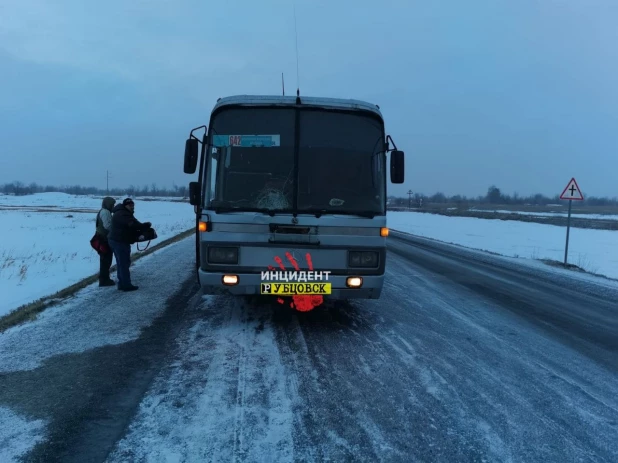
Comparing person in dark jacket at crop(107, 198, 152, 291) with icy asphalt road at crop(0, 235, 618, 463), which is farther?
person in dark jacket at crop(107, 198, 152, 291)

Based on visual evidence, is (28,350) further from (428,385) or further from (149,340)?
(428,385)

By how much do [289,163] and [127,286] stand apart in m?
4.50

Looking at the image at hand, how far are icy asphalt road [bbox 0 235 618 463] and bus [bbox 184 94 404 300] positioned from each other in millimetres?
792

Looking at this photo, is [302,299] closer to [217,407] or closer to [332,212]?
[332,212]

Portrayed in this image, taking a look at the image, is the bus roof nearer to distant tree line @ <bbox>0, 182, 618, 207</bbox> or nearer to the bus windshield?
the bus windshield

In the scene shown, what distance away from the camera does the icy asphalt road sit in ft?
9.82

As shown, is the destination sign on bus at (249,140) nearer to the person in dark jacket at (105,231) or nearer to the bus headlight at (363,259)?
the bus headlight at (363,259)

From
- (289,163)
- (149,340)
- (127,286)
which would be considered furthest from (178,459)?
(127,286)

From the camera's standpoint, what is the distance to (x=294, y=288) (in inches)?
209

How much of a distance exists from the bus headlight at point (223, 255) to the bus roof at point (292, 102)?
1.83 m

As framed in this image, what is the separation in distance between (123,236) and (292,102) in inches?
174

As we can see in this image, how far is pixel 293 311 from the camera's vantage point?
6668 millimetres

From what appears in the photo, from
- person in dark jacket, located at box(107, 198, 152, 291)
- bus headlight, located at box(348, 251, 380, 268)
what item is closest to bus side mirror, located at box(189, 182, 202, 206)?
bus headlight, located at box(348, 251, 380, 268)

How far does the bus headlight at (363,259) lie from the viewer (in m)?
5.34
